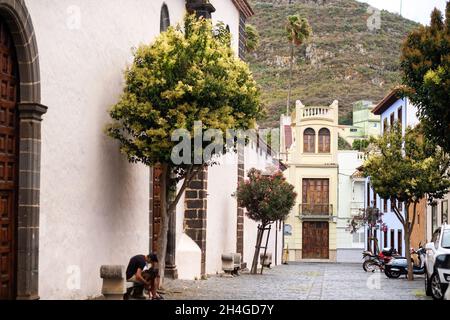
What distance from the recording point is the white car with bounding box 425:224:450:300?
1875 centimetres

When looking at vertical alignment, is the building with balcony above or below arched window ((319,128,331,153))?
above

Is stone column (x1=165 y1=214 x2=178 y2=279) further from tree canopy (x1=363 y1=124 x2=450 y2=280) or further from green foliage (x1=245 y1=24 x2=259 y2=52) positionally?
green foliage (x1=245 y1=24 x2=259 y2=52)

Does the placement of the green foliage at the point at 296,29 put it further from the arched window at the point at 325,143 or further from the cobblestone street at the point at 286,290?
the cobblestone street at the point at 286,290

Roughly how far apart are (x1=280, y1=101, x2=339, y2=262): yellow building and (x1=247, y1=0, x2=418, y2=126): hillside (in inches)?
607

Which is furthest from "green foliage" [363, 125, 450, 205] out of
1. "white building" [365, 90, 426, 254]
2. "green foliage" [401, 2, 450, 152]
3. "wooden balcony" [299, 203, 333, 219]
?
"wooden balcony" [299, 203, 333, 219]

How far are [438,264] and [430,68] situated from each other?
4.45m

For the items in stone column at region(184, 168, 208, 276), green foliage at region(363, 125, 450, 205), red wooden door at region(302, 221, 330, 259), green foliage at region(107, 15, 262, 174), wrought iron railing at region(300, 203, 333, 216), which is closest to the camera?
green foliage at region(107, 15, 262, 174)

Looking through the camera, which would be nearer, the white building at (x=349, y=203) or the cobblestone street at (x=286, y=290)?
the cobblestone street at (x=286, y=290)

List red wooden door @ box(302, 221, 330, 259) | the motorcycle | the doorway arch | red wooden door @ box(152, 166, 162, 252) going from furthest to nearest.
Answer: red wooden door @ box(302, 221, 330, 259), the motorcycle, red wooden door @ box(152, 166, 162, 252), the doorway arch

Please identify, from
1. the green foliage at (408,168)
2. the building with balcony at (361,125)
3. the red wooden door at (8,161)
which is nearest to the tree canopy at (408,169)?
the green foliage at (408,168)

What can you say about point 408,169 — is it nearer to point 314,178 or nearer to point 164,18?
point 164,18

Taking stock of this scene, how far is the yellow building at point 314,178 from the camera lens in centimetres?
6053

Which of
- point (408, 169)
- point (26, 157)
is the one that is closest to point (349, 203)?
point (408, 169)

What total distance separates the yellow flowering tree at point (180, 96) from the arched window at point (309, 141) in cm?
4294
